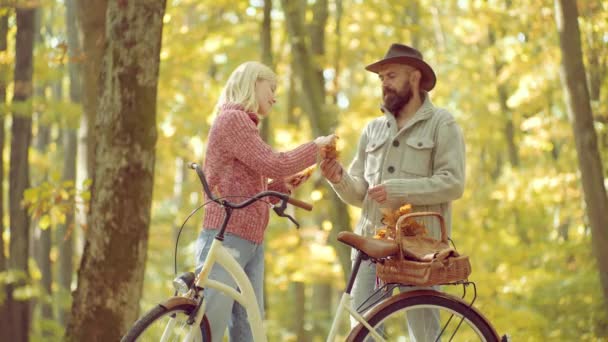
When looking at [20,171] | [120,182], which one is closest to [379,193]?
[120,182]

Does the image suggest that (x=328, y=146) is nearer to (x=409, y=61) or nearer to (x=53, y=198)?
(x=409, y=61)

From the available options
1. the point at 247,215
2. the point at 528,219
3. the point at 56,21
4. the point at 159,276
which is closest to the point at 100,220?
the point at 247,215

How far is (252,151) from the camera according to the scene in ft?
13.7

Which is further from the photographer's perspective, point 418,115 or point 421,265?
point 418,115

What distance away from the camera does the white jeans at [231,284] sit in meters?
4.10

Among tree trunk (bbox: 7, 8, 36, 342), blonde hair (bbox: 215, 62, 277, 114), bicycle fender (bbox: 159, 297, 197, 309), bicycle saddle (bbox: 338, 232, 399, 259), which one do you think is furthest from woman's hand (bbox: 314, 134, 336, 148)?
tree trunk (bbox: 7, 8, 36, 342)

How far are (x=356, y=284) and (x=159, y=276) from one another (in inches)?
730

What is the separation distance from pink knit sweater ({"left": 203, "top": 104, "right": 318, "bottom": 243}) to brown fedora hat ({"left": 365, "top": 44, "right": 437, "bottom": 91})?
2.59 ft

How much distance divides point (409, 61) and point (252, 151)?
1139 mm

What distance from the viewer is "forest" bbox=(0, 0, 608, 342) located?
5500 mm

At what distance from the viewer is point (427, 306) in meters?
4.05

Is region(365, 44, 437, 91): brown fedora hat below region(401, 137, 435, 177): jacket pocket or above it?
above

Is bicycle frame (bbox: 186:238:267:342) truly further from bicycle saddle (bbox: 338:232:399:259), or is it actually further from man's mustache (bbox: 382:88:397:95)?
man's mustache (bbox: 382:88:397:95)

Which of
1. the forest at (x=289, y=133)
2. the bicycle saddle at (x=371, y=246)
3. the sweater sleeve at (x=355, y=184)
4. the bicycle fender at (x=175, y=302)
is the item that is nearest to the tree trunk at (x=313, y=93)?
the forest at (x=289, y=133)
